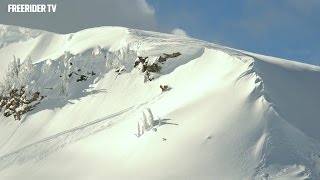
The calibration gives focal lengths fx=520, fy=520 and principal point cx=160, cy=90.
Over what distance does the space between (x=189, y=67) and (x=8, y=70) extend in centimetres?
1707

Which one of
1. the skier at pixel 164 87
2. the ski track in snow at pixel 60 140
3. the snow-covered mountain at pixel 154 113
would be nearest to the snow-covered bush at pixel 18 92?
the snow-covered mountain at pixel 154 113

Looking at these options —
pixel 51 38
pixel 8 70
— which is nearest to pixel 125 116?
pixel 8 70

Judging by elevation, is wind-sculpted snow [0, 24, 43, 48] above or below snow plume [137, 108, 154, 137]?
above

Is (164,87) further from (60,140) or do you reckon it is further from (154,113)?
(60,140)

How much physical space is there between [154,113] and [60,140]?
6525 millimetres

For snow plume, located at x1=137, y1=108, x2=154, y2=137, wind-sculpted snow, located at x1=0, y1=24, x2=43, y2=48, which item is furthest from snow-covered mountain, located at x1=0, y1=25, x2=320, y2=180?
wind-sculpted snow, located at x1=0, y1=24, x2=43, y2=48

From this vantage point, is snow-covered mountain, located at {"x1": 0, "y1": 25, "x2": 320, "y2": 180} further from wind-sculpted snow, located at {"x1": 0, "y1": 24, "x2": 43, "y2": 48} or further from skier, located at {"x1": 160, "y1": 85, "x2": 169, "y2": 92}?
wind-sculpted snow, located at {"x1": 0, "y1": 24, "x2": 43, "y2": 48}

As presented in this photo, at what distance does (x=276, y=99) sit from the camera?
1168 inches

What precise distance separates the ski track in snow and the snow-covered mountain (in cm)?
12

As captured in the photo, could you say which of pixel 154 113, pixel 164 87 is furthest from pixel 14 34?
pixel 154 113

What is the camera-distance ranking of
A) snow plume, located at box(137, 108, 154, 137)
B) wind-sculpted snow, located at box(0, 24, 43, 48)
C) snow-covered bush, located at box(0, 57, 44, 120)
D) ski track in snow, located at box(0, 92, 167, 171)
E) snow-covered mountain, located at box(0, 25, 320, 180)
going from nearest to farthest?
snow-covered mountain, located at box(0, 25, 320, 180), snow plume, located at box(137, 108, 154, 137), ski track in snow, located at box(0, 92, 167, 171), snow-covered bush, located at box(0, 57, 44, 120), wind-sculpted snow, located at box(0, 24, 43, 48)

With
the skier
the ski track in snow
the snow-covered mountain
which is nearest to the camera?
the snow-covered mountain

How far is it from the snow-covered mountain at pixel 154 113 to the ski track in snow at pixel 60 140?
12cm

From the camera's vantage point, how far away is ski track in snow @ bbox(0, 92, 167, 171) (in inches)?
1268
